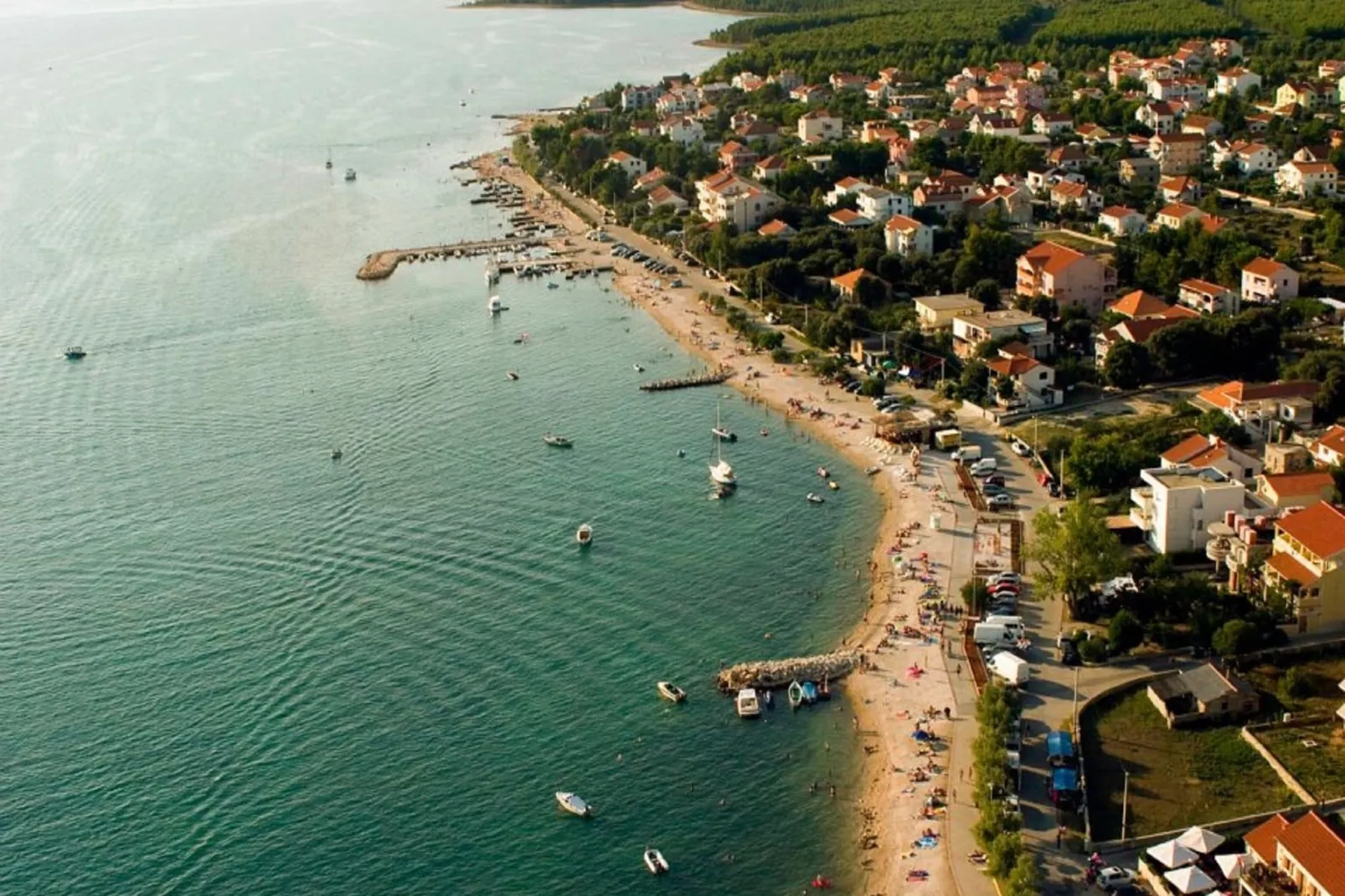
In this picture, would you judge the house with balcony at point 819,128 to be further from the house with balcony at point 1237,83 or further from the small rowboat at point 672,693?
the small rowboat at point 672,693

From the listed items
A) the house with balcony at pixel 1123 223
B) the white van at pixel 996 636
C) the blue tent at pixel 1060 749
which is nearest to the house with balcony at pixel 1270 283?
the house with balcony at pixel 1123 223

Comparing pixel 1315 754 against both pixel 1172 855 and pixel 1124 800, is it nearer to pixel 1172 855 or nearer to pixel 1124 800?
pixel 1124 800

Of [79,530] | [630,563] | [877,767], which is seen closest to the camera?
[877,767]

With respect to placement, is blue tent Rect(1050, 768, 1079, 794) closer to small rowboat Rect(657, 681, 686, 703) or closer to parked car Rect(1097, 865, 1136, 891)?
parked car Rect(1097, 865, 1136, 891)

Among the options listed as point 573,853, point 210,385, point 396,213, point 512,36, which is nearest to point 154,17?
point 512,36

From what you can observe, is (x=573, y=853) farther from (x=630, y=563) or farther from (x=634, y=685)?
(x=630, y=563)

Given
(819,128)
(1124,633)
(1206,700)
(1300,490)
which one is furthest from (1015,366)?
(819,128)
